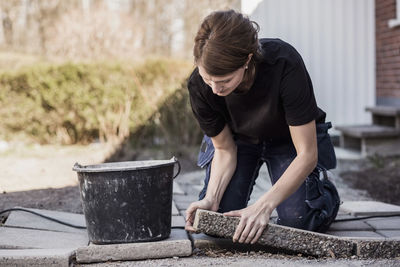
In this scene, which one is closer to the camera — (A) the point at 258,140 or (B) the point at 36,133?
(A) the point at 258,140

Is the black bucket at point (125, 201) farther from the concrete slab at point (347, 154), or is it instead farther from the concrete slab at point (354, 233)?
the concrete slab at point (347, 154)

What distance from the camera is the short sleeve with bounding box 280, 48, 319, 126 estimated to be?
2.88 meters

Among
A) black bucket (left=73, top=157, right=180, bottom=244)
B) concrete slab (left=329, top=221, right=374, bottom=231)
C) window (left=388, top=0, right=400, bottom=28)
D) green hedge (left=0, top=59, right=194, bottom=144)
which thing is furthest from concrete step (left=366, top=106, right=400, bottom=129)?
black bucket (left=73, top=157, right=180, bottom=244)

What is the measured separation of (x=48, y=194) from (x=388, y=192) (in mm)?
2790

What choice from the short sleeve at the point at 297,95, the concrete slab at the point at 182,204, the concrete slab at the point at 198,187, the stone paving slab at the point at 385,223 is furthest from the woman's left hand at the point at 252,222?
the concrete slab at the point at 198,187

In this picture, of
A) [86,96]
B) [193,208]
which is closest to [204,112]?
[193,208]

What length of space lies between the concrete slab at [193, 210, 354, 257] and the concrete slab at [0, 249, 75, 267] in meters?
0.66

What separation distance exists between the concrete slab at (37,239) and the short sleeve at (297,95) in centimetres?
129

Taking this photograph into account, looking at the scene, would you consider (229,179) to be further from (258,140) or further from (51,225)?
(51,225)

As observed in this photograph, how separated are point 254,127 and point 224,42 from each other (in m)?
0.79

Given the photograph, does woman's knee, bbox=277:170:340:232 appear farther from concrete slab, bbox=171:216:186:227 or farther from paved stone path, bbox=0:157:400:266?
concrete slab, bbox=171:216:186:227

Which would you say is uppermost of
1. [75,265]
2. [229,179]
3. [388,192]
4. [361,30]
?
[361,30]

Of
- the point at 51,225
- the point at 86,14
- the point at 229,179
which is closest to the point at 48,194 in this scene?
the point at 51,225

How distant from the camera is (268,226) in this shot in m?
2.91
